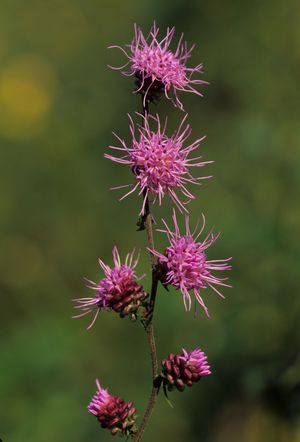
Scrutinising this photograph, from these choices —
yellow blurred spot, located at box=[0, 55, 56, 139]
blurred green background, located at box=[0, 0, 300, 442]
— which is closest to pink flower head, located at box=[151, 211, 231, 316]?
blurred green background, located at box=[0, 0, 300, 442]

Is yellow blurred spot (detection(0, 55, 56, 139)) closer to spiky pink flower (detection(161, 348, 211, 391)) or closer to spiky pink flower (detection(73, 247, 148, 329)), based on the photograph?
spiky pink flower (detection(73, 247, 148, 329))

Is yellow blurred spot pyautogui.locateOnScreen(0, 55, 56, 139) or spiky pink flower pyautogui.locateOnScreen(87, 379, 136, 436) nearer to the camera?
spiky pink flower pyautogui.locateOnScreen(87, 379, 136, 436)

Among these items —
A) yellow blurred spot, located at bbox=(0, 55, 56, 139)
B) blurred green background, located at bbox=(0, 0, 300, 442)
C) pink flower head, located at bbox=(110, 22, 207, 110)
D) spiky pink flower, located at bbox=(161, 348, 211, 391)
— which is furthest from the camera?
yellow blurred spot, located at bbox=(0, 55, 56, 139)

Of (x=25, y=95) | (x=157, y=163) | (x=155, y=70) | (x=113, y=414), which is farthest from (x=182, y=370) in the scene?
(x=25, y=95)

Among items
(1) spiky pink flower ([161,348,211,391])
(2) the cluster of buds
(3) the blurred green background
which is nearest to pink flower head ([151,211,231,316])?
(2) the cluster of buds

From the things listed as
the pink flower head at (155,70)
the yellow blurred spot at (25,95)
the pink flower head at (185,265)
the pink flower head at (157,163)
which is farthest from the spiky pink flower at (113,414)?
the yellow blurred spot at (25,95)

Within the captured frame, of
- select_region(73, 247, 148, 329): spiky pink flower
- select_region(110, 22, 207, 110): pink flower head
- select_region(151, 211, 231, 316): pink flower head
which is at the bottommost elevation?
select_region(73, 247, 148, 329): spiky pink flower

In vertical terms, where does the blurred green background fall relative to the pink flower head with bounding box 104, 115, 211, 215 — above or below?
above

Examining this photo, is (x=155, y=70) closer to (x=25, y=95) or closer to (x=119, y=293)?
(x=119, y=293)

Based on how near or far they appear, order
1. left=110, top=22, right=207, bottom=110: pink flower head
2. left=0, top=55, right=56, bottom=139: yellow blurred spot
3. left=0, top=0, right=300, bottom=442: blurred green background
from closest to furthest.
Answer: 1. left=110, top=22, right=207, bottom=110: pink flower head
2. left=0, top=0, right=300, bottom=442: blurred green background
3. left=0, top=55, right=56, bottom=139: yellow blurred spot
